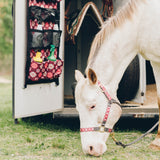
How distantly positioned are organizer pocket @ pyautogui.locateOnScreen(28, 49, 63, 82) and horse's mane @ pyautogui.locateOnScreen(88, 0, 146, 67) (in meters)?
1.11

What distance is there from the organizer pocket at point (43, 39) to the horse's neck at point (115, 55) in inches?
46.1

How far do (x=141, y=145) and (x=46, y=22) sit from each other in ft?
6.22

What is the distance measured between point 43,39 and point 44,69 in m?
0.37

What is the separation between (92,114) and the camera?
3.21 m

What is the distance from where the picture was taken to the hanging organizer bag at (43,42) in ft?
14.1

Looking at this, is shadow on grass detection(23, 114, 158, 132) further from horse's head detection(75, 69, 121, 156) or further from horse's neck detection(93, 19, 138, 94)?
horse's head detection(75, 69, 121, 156)

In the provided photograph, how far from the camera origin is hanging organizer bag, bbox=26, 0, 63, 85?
4.30m

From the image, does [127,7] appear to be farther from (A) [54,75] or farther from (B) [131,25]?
(A) [54,75]

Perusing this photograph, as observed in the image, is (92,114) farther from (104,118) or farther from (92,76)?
(92,76)

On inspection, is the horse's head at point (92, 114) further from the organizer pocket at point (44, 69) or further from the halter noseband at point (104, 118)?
the organizer pocket at point (44, 69)

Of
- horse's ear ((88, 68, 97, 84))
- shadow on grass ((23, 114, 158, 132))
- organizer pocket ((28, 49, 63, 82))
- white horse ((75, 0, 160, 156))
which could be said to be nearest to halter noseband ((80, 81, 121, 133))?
white horse ((75, 0, 160, 156))

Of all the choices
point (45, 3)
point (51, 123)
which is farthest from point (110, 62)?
point (51, 123)

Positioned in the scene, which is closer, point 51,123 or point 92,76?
point 92,76

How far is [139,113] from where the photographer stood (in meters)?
4.68
